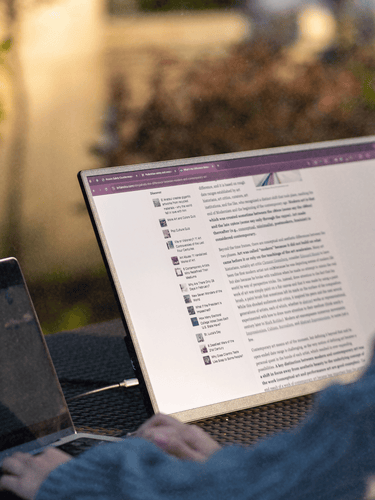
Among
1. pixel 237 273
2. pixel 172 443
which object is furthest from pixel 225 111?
pixel 172 443

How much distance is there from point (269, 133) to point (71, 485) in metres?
2.53

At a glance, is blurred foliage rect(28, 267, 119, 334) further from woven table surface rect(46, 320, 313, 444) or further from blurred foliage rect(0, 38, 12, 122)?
woven table surface rect(46, 320, 313, 444)

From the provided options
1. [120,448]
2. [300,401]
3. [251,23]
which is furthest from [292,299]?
[251,23]

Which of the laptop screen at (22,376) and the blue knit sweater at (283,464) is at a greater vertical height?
the laptop screen at (22,376)

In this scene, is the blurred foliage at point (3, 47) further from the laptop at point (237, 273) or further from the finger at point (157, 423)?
the finger at point (157, 423)

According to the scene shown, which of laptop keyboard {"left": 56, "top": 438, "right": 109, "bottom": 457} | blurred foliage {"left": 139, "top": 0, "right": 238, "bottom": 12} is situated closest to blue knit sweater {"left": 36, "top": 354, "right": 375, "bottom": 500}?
laptop keyboard {"left": 56, "top": 438, "right": 109, "bottom": 457}

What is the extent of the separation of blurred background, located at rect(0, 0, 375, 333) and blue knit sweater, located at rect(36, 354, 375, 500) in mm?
2239

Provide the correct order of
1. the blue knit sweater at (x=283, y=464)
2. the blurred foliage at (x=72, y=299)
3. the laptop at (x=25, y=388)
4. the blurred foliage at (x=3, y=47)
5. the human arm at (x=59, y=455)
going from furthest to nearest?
the blurred foliage at (x=72, y=299) < the blurred foliage at (x=3, y=47) < the laptop at (x=25, y=388) < the human arm at (x=59, y=455) < the blue knit sweater at (x=283, y=464)

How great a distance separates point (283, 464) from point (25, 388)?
1.18 feet

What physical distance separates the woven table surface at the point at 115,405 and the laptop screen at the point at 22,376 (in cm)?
9

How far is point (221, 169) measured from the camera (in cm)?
82

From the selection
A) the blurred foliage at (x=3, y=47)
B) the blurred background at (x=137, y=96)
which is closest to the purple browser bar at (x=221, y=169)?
the blurred background at (x=137, y=96)

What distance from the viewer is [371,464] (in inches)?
14.9

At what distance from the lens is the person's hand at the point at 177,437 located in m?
0.44
